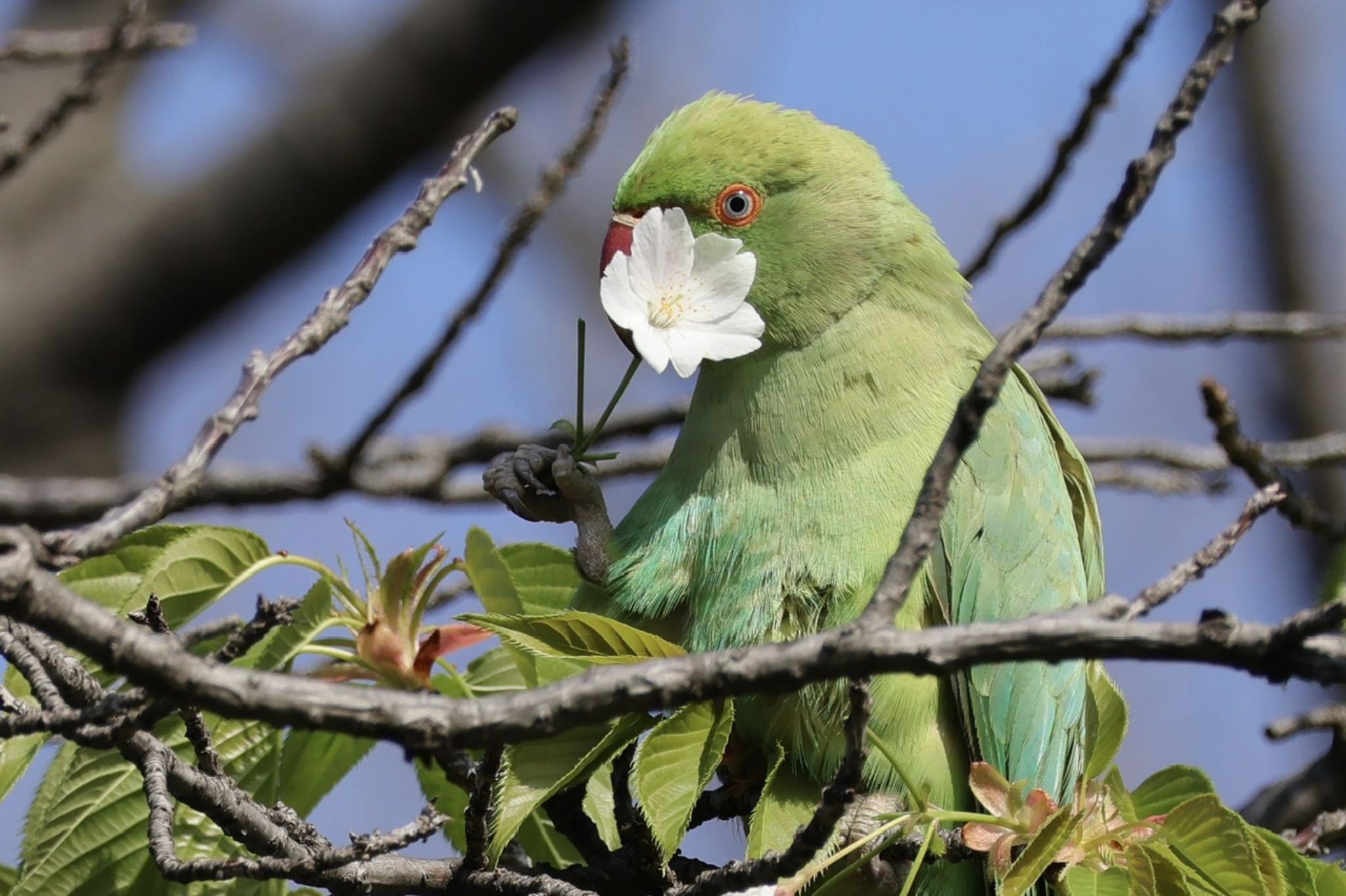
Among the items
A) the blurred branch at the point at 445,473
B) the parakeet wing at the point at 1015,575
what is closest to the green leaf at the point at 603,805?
the parakeet wing at the point at 1015,575

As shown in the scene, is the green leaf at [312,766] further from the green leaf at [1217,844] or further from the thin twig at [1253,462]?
the thin twig at [1253,462]

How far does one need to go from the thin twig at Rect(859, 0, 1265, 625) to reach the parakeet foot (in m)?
1.71

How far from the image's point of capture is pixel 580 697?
1.42 metres

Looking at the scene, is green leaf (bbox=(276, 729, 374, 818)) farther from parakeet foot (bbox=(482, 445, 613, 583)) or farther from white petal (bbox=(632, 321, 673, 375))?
white petal (bbox=(632, 321, 673, 375))

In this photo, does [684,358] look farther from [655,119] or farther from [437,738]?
[655,119]

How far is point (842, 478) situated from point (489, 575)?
A: 822mm

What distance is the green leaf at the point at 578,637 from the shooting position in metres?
2.25

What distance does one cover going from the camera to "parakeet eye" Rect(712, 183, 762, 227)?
345 cm

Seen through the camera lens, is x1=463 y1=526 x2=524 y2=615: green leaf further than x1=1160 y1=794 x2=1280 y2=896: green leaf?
Yes

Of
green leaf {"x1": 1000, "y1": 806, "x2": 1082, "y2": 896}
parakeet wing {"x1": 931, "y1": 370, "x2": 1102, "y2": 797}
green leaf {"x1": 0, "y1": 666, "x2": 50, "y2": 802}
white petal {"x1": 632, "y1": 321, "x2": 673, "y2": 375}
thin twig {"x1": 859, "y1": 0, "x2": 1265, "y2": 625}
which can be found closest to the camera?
thin twig {"x1": 859, "y1": 0, "x2": 1265, "y2": 625}

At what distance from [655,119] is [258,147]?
24.8 ft

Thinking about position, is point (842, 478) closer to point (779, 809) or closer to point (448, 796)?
point (779, 809)

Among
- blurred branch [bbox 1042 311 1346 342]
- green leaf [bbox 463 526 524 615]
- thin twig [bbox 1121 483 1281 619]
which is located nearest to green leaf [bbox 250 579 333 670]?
green leaf [bbox 463 526 524 615]

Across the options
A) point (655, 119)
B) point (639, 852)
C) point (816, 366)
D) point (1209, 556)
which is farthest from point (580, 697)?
point (655, 119)
